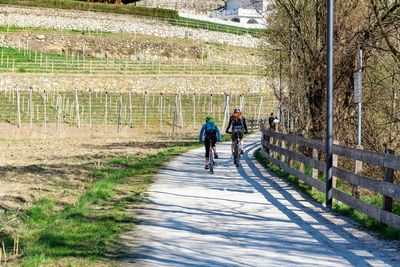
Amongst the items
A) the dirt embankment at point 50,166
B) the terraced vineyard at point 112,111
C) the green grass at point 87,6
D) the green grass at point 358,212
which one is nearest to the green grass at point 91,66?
the terraced vineyard at point 112,111

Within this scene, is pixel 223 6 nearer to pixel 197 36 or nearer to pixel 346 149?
pixel 197 36

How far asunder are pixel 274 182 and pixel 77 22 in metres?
70.3

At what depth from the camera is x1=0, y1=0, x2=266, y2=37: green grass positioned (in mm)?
88438

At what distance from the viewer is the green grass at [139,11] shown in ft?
290

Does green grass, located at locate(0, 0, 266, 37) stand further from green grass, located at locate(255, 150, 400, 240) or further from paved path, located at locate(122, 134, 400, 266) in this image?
paved path, located at locate(122, 134, 400, 266)

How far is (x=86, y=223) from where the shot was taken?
1277cm

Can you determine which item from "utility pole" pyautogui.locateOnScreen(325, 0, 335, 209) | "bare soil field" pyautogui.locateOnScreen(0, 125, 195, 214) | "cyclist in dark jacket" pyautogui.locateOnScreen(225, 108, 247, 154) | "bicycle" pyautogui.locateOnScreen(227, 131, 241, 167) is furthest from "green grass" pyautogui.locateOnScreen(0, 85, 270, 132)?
"utility pole" pyautogui.locateOnScreen(325, 0, 335, 209)

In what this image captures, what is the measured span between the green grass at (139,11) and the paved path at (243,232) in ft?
229

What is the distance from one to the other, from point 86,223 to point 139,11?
265ft

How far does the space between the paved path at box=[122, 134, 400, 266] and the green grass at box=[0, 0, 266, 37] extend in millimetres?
69791

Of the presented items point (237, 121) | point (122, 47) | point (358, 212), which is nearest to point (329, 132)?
point (358, 212)

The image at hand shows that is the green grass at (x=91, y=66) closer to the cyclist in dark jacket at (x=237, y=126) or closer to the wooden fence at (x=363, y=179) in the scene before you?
the cyclist in dark jacket at (x=237, y=126)

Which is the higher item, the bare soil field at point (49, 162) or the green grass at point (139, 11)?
the green grass at point (139, 11)

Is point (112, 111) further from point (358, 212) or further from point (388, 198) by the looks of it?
point (388, 198)
